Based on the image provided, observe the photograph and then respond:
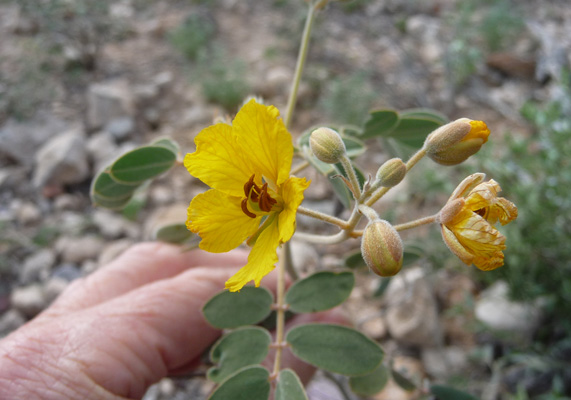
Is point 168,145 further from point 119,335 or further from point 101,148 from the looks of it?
point 101,148

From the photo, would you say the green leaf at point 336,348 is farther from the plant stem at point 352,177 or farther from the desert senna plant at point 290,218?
the plant stem at point 352,177

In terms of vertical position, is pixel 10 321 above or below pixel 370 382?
below

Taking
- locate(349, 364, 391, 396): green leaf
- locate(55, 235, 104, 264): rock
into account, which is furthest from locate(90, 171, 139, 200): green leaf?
→ locate(55, 235, 104, 264): rock

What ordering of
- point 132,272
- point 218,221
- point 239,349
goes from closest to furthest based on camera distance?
1. point 218,221
2. point 239,349
3. point 132,272

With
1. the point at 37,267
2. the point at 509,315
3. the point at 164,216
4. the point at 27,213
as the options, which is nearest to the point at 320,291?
the point at 509,315

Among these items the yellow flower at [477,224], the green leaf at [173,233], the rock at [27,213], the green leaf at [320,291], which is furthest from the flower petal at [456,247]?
the rock at [27,213]

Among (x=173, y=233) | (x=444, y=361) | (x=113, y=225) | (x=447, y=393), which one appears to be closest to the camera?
(x=447, y=393)
